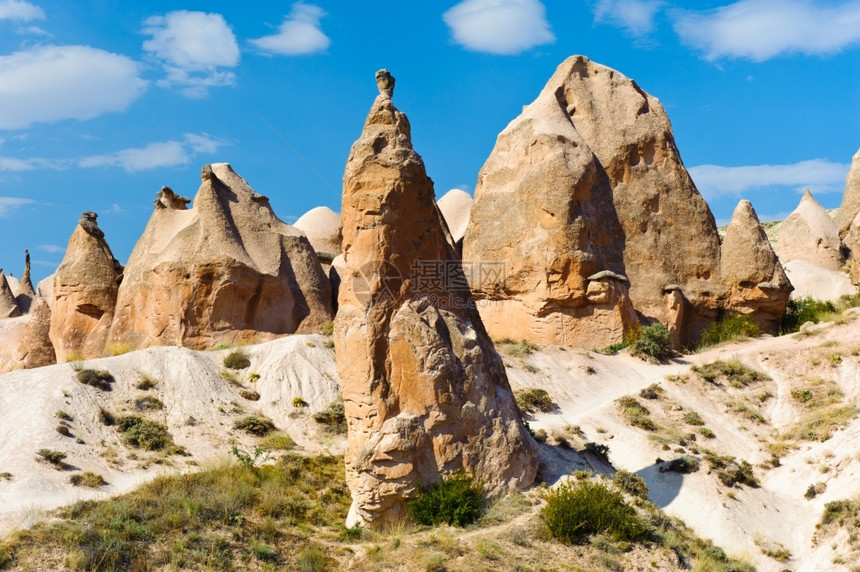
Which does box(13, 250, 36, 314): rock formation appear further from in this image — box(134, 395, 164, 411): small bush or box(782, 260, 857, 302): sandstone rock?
box(782, 260, 857, 302): sandstone rock

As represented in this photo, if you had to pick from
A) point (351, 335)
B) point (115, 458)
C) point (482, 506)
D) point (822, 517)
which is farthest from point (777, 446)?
point (115, 458)

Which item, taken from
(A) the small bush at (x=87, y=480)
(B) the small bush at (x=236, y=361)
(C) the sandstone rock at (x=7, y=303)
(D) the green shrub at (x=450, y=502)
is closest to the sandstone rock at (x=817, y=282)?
(B) the small bush at (x=236, y=361)

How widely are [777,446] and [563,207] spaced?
31.9 feet

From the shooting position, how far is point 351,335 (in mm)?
17641

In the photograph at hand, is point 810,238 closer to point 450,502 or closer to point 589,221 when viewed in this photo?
point 589,221

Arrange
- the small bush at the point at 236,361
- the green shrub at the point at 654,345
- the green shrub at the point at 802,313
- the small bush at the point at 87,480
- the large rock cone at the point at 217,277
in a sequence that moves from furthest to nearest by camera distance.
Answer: the green shrub at the point at 802,313, the large rock cone at the point at 217,277, the green shrub at the point at 654,345, the small bush at the point at 236,361, the small bush at the point at 87,480

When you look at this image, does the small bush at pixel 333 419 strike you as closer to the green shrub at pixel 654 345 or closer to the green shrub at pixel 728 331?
the green shrub at pixel 654 345

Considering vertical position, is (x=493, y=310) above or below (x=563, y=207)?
below

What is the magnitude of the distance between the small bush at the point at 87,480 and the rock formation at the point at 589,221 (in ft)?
45.0

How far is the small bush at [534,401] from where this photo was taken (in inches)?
976

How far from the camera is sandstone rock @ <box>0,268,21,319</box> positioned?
1672 inches

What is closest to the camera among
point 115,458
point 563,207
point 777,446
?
point 115,458

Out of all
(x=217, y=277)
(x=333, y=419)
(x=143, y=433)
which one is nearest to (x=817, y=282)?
(x=217, y=277)

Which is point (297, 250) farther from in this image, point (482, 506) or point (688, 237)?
point (482, 506)
